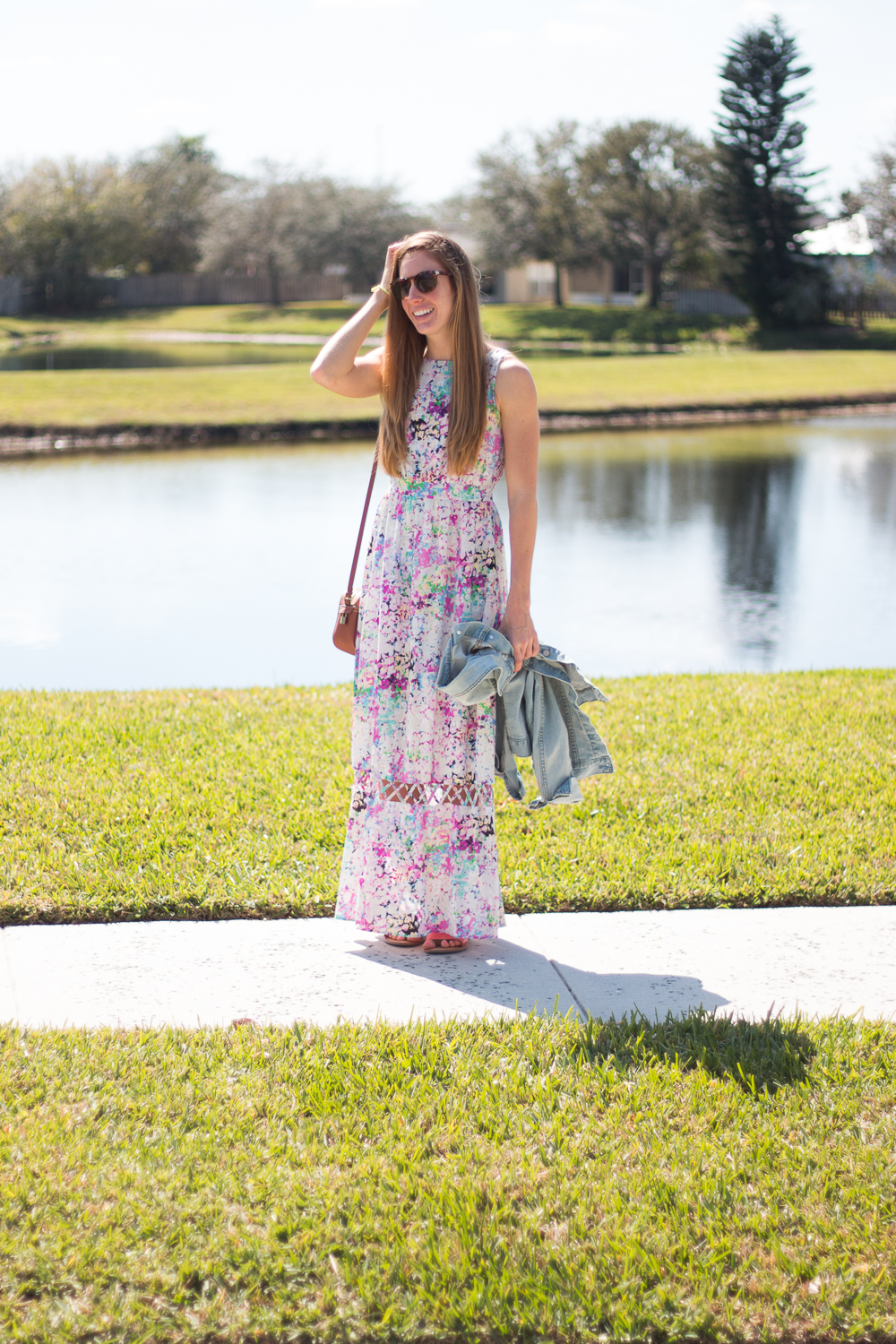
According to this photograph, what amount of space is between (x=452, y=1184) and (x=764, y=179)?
52.0 meters

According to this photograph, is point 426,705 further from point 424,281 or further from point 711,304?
point 711,304

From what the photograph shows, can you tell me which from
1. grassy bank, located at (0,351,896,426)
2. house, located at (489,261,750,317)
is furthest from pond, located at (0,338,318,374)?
house, located at (489,261,750,317)

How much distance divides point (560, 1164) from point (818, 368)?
35.6 metres

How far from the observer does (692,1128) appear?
9.77ft

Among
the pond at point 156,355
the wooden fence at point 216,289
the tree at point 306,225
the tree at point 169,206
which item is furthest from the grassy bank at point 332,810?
the tree at point 169,206

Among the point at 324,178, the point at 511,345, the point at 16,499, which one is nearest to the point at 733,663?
the point at 16,499

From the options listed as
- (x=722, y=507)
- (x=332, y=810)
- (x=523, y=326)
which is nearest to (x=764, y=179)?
(x=523, y=326)

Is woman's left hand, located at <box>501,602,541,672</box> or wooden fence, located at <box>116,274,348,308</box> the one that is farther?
wooden fence, located at <box>116,274,348,308</box>

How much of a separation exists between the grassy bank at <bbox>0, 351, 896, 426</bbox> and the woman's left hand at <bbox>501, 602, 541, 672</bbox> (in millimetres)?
20899

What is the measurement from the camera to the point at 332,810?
200 inches

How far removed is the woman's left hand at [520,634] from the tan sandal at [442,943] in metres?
0.85

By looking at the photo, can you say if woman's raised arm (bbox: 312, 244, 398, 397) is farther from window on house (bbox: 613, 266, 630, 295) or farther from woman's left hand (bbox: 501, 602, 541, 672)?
window on house (bbox: 613, 266, 630, 295)

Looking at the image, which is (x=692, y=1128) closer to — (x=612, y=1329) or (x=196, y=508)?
(x=612, y=1329)

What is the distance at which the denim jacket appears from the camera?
3.78 metres
